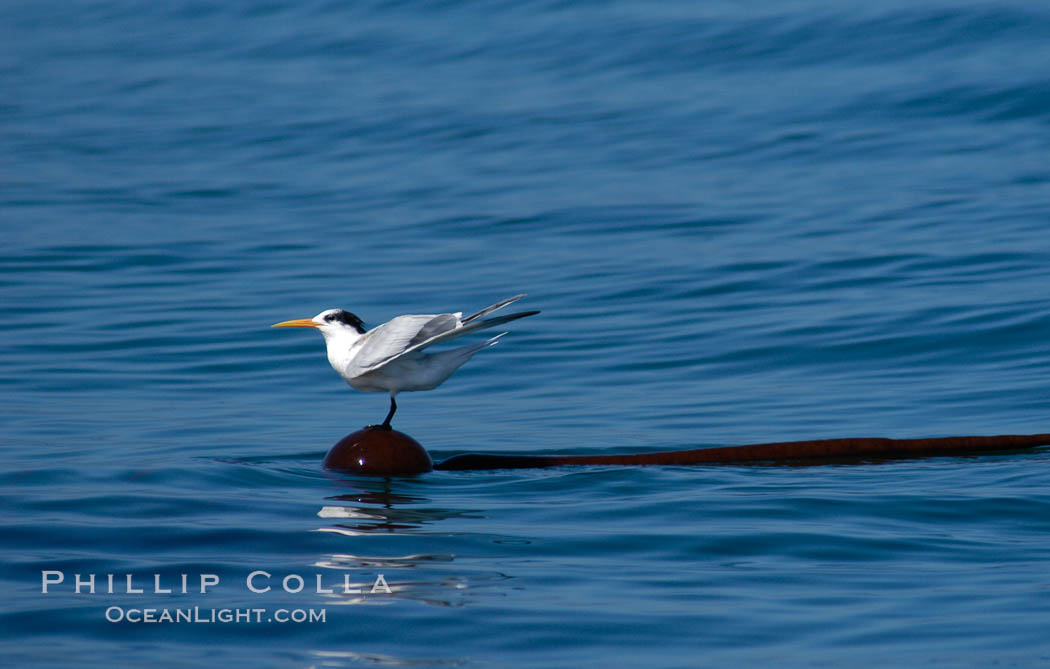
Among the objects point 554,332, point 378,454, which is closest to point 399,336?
point 378,454

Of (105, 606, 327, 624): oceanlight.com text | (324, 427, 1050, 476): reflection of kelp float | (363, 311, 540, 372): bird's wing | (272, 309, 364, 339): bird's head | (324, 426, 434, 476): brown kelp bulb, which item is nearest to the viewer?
(105, 606, 327, 624): oceanlight.com text

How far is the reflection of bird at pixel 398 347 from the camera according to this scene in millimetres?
7168

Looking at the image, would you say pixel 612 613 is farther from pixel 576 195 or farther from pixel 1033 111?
pixel 1033 111

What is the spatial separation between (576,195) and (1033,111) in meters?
7.29

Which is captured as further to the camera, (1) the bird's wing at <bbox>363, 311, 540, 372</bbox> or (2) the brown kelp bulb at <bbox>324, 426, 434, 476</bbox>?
(2) the brown kelp bulb at <bbox>324, 426, 434, 476</bbox>

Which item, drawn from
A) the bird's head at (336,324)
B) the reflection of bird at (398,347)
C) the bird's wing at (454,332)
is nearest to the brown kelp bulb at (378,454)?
the reflection of bird at (398,347)

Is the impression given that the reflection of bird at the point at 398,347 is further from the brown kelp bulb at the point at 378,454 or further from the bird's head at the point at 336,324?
the brown kelp bulb at the point at 378,454

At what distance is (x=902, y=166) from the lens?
20625 millimetres

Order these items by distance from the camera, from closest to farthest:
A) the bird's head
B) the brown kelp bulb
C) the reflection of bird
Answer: the reflection of bird, the bird's head, the brown kelp bulb

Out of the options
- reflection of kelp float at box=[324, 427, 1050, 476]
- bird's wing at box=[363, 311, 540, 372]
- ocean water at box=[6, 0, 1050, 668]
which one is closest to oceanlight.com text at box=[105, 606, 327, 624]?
ocean water at box=[6, 0, 1050, 668]

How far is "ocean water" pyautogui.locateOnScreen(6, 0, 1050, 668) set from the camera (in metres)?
5.79

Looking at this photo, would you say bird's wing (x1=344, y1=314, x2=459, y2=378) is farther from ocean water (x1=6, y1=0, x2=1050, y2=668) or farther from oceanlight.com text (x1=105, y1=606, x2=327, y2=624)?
oceanlight.com text (x1=105, y1=606, x2=327, y2=624)

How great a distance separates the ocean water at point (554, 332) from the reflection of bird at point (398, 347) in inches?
24.0

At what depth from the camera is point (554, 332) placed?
13734mm
